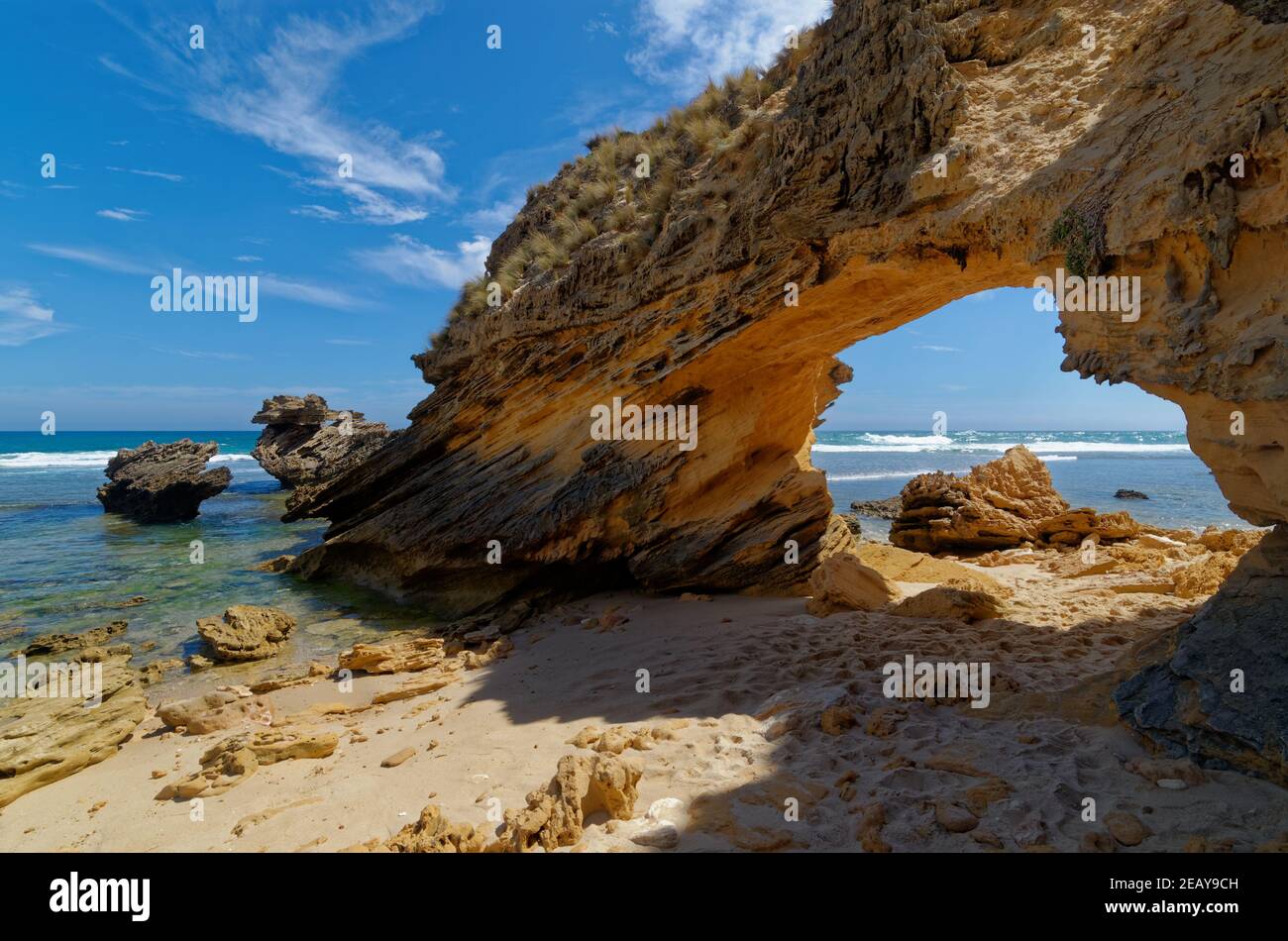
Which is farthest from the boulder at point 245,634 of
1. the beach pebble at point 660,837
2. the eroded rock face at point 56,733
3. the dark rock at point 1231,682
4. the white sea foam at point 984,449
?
the white sea foam at point 984,449

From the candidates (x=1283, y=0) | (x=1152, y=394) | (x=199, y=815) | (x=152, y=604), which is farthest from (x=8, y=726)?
(x=1283, y=0)

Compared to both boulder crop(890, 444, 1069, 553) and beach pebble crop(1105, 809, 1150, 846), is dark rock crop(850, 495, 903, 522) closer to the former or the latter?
boulder crop(890, 444, 1069, 553)

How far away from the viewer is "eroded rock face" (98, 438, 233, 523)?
24547mm

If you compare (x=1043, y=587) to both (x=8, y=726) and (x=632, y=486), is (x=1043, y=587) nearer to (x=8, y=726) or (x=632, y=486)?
(x=632, y=486)

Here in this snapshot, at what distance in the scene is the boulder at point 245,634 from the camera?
899cm

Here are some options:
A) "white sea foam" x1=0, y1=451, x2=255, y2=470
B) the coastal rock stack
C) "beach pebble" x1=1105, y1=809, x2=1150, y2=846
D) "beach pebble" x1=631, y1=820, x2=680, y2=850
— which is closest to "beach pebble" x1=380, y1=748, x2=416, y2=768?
"beach pebble" x1=631, y1=820, x2=680, y2=850

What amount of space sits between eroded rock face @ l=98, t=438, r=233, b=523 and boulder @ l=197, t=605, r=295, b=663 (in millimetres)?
18860

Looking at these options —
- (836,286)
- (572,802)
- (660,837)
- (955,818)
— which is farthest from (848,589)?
(572,802)

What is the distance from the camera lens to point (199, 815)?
4590 mm

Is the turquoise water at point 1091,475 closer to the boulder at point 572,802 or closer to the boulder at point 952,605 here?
the boulder at point 952,605

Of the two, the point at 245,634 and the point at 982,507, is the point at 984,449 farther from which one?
the point at 245,634

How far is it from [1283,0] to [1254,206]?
1155 millimetres

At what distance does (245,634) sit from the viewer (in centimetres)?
937

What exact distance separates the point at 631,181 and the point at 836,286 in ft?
20.1
